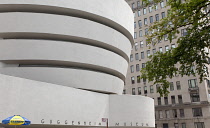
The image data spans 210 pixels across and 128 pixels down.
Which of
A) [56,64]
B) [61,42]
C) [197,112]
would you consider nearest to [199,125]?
[197,112]

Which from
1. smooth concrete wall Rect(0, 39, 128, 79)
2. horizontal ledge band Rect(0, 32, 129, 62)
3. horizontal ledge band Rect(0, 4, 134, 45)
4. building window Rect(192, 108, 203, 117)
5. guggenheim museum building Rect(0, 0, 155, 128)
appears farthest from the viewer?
building window Rect(192, 108, 203, 117)

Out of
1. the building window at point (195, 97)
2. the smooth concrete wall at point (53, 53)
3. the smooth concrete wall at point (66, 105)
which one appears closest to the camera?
the smooth concrete wall at point (66, 105)

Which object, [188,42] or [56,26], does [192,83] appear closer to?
[56,26]

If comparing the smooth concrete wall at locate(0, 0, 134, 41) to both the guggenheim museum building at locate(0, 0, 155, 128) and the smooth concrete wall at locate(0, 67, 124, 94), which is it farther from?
the smooth concrete wall at locate(0, 67, 124, 94)

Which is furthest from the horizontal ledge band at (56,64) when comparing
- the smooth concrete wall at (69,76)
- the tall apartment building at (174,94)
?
the tall apartment building at (174,94)

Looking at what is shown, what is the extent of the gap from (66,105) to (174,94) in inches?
1330

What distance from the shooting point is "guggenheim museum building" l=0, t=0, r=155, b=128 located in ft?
53.5

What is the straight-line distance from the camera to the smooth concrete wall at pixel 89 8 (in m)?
19.0

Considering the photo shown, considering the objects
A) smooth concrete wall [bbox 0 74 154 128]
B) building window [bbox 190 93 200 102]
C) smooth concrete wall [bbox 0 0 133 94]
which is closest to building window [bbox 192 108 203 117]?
building window [bbox 190 93 200 102]

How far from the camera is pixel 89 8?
21234 millimetres

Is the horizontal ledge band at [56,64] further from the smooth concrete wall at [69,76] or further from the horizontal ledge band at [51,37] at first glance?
the horizontal ledge band at [51,37]

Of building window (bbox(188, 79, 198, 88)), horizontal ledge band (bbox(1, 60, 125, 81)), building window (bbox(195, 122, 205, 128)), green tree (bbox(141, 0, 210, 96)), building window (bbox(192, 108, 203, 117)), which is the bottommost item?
building window (bbox(195, 122, 205, 128))

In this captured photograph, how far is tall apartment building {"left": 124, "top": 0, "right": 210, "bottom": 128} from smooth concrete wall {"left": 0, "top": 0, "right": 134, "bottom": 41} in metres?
13.5

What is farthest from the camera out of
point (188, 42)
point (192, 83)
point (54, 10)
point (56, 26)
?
point (192, 83)
